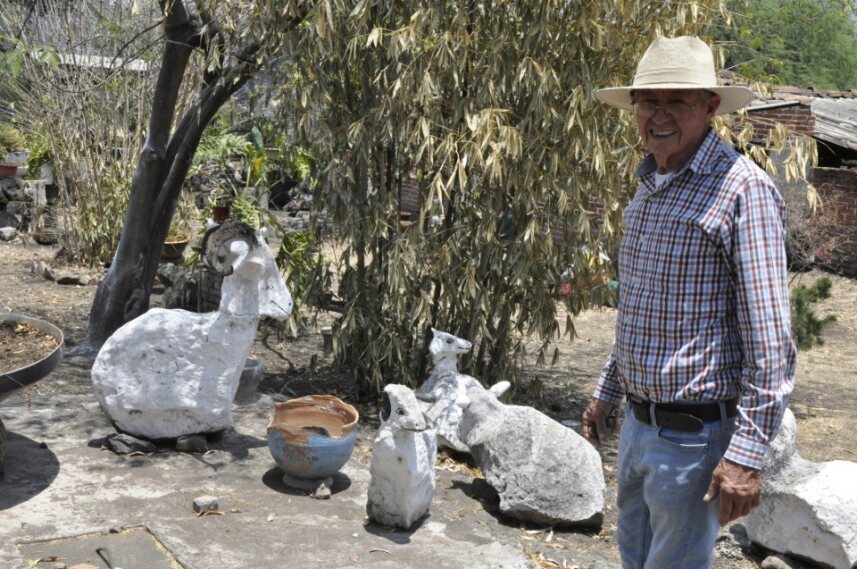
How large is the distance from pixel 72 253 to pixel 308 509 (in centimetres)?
811

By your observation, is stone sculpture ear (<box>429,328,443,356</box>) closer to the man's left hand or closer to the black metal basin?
the black metal basin

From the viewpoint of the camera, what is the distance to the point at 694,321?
117 inches

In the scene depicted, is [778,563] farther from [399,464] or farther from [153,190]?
[153,190]

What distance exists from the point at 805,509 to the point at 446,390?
222 cm

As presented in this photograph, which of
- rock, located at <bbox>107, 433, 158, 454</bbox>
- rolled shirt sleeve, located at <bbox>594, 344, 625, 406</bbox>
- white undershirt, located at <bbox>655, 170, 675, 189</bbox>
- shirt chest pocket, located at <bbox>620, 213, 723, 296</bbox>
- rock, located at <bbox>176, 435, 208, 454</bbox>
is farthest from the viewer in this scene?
rock, located at <bbox>176, 435, 208, 454</bbox>

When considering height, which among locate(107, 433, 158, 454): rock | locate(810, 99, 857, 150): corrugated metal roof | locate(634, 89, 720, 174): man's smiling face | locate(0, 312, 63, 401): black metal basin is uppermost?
locate(810, 99, 857, 150): corrugated metal roof

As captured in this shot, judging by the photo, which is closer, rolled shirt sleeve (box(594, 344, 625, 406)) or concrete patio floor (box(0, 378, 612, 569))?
rolled shirt sleeve (box(594, 344, 625, 406))

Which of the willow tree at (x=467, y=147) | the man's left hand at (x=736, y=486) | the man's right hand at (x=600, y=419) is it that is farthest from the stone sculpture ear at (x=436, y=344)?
the man's left hand at (x=736, y=486)

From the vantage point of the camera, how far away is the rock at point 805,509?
517cm

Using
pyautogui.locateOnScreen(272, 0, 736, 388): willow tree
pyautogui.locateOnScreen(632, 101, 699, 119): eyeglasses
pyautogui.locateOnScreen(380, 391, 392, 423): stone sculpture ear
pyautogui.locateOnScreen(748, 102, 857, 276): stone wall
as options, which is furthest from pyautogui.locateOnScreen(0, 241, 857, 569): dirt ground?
pyautogui.locateOnScreen(632, 101, 699, 119): eyeglasses

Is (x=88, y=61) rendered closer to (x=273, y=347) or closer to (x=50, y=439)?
(x=273, y=347)

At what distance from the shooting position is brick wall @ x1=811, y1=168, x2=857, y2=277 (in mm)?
14172

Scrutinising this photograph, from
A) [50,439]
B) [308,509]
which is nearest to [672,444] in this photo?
[308,509]

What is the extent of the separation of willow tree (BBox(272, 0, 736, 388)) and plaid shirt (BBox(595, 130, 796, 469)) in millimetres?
3309
